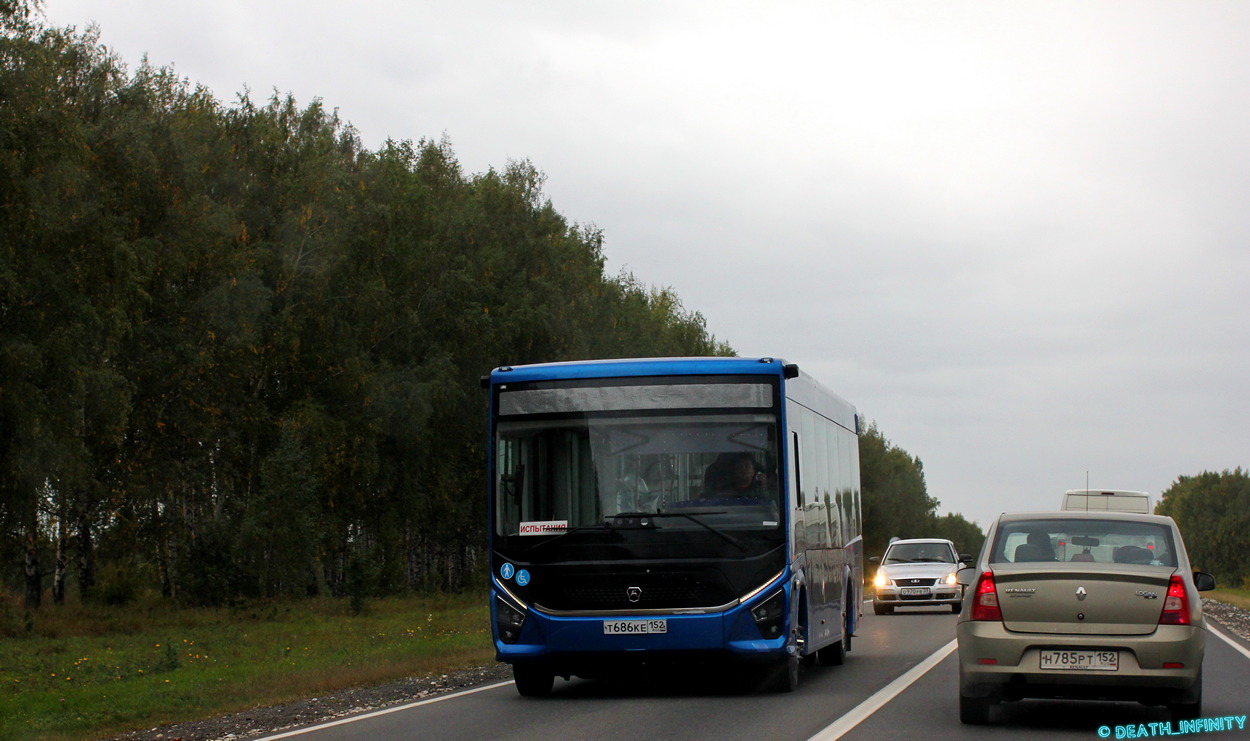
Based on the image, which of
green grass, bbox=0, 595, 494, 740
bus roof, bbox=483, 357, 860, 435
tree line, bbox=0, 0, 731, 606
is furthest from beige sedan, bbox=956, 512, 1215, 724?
tree line, bbox=0, 0, 731, 606

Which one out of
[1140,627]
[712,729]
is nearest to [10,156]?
[712,729]

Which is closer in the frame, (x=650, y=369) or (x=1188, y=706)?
(x=1188, y=706)

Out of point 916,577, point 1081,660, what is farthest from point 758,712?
point 916,577

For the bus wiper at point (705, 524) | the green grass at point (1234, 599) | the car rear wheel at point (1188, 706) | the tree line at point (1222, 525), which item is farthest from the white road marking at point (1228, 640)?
the tree line at point (1222, 525)

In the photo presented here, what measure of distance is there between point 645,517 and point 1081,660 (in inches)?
176

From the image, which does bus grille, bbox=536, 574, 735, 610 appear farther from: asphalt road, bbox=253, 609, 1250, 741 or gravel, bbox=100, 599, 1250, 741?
gravel, bbox=100, 599, 1250, 741

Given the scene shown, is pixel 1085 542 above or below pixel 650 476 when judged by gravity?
below

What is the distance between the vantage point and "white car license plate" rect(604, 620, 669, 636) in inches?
546

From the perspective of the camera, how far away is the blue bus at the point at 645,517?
1387 cm

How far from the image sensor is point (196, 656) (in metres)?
22.7

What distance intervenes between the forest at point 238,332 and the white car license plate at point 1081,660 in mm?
24874

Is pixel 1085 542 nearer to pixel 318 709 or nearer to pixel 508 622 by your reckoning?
pixel 508 622

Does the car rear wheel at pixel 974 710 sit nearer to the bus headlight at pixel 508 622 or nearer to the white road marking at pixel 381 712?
the bus headlight at pixel 508 622

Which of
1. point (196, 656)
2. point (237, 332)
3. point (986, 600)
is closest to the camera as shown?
point (986, 600)
